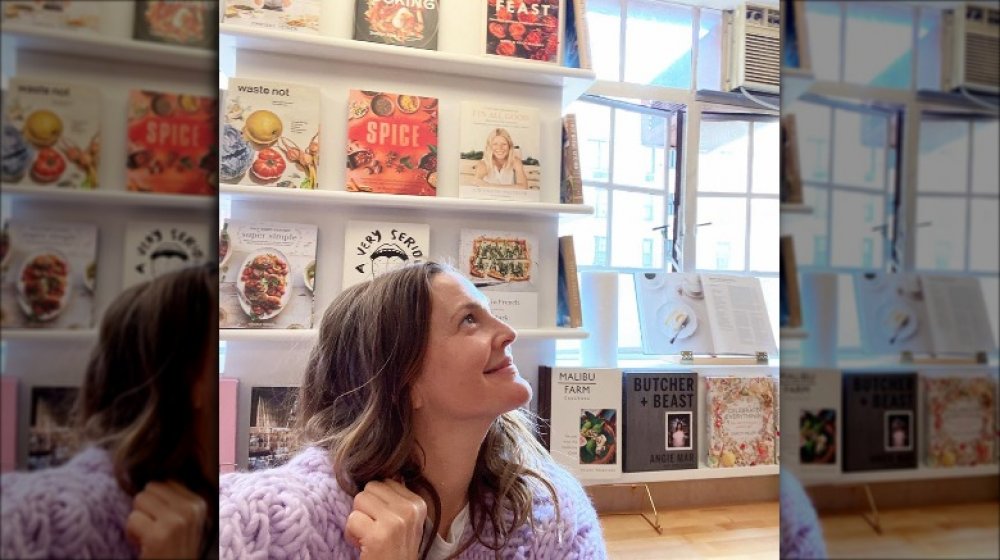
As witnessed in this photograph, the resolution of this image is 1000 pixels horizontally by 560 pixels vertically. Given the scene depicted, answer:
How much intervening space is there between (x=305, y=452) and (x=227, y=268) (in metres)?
0.41

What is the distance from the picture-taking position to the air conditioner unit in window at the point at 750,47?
1.18m

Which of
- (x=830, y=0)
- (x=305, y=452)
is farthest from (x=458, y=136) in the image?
(x=830, y=0)

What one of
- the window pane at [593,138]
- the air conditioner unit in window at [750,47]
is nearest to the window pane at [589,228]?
the window pane at [593,138]

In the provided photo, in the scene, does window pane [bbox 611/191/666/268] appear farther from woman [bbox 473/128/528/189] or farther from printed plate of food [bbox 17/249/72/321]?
printed plate of food [bbox 17/249/72/321]

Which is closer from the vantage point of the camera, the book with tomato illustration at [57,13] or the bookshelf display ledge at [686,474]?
the book with tomato illustration at [57,13]

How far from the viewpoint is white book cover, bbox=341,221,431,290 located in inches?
36.3

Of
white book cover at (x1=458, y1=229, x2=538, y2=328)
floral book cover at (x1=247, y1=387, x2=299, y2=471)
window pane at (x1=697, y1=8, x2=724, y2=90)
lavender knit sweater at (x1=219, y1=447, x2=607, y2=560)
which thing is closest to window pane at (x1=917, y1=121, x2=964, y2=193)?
lavender knit sweater at (x1=219, y1=447, x2=607, y2=560)

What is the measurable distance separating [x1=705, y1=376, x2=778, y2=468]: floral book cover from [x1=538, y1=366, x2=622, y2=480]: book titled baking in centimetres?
26

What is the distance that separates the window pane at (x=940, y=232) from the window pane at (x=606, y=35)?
43.3 inches

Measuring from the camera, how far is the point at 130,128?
0.41 feet

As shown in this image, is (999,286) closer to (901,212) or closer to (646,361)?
(901,212)

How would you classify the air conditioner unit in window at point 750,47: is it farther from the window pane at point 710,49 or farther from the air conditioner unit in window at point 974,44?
the air conditioner unit in window at point 974,44

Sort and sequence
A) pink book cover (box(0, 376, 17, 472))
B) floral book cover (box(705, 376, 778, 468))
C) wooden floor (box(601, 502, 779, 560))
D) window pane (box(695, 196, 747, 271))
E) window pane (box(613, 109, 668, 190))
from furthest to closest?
window pane (box(695, 196, 747, 271)) < window pane (box(613, 109, 668, 190)) < floral book cover (box(705, 376, 778, 468)) < wooden floor (box(601, 502, 779, 560)) < pink book cover (box(0, 376, 17, 472))

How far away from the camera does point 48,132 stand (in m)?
0.12
